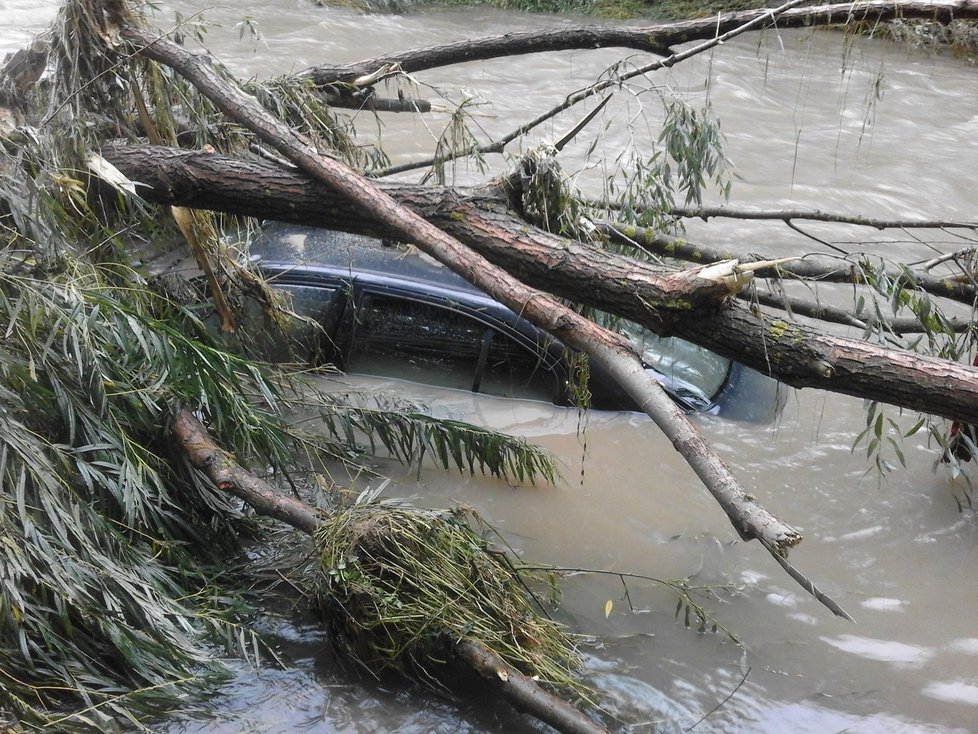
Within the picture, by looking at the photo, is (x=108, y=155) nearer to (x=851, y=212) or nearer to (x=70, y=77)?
(x=70, y=77)

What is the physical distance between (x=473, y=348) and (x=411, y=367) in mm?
399

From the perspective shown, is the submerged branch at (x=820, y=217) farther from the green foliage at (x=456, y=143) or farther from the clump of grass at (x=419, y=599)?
the clump of grass at (x=419, y=599)

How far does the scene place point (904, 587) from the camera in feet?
15.2

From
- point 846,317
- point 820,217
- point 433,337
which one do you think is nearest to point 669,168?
point 820,217

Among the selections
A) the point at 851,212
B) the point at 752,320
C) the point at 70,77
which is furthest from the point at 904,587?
the point at 851,212

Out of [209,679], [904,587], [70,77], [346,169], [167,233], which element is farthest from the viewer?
[167,233]

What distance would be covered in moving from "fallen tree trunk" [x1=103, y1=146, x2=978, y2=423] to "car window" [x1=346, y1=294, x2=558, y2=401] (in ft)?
3.02

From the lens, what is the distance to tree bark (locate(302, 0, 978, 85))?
4.46m

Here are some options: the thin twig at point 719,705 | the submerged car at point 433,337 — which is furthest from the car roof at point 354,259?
the thin twig at point 719,705

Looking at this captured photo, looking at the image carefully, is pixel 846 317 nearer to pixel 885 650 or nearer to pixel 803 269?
pixel 803 269

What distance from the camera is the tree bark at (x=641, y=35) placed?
4.46 m

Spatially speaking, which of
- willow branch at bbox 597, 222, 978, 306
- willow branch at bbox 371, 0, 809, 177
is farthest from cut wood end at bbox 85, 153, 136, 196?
willow branch at bbox 597, 222, 978, 306

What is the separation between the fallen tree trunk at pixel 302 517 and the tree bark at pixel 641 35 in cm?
287

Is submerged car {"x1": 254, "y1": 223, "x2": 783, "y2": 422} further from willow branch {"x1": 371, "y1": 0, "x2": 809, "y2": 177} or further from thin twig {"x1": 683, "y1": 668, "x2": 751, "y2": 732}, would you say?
thin twig {"x1": 683, "y1": 668, "x2": 751, "y2": 732}
